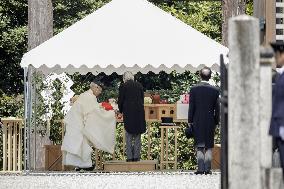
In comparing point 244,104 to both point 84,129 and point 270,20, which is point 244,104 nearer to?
point 84,129

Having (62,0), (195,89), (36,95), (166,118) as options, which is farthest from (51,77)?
(62,0)

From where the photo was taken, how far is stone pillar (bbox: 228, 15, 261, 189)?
11406 mm

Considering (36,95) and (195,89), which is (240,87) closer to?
(195,89)

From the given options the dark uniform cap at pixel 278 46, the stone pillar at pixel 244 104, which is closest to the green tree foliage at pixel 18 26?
the dark uniform cap at pixel 278 46

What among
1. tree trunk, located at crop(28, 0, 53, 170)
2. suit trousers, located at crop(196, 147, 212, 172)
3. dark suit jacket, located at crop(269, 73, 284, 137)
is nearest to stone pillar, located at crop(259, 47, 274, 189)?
dark suit jacket, located at crop(269, 73, 284, 137)

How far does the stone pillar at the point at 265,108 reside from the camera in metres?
11.6

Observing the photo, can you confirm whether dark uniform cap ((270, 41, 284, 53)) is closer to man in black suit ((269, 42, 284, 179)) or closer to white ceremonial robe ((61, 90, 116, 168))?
man in black suit ((269, 42, 284, 179))

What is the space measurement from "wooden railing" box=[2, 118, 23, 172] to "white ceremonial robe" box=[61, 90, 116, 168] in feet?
5.49

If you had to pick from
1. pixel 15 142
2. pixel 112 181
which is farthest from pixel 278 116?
pixel 15 142

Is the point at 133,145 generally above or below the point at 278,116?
below

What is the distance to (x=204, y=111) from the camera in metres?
21.8

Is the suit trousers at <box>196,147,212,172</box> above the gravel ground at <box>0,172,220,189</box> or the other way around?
above

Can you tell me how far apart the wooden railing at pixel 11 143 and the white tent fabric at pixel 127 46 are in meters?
1.98

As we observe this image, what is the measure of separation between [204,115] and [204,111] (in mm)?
85
